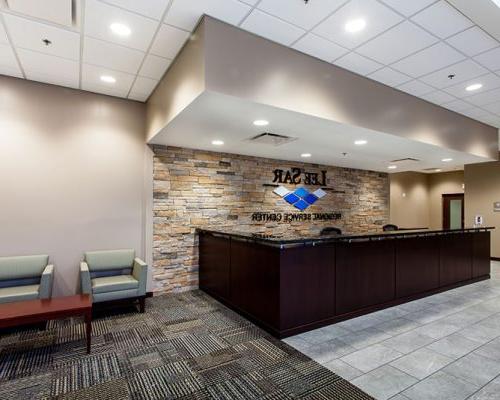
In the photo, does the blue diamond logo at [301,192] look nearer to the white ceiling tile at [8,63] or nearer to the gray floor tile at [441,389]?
the gray floor tile at [441,389]

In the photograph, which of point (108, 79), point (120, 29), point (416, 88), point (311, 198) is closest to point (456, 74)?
point (416, 88)

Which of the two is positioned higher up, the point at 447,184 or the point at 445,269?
the point at 447,184

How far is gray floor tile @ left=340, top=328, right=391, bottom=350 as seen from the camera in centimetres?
313

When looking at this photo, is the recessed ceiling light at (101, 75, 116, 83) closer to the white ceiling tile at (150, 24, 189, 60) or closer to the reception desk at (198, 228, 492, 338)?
the white ceiling tile at (150, 24, 189, 60)

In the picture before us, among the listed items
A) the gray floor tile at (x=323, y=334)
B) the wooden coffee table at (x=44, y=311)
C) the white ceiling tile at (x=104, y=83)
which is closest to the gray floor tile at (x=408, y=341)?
the gray floor tile at (x=323, y=334)

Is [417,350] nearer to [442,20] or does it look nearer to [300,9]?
[442,20]

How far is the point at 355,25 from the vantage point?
2.82m

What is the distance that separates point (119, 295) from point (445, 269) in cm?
535

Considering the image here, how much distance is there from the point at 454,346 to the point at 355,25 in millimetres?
3395

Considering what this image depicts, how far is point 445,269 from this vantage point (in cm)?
524

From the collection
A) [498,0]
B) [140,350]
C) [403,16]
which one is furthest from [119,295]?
[498,0]

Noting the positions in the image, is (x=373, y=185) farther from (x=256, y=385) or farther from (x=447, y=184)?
(x=256, y=385)

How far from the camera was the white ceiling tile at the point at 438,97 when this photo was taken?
441 cm

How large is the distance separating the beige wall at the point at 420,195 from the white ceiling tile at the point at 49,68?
9.28 meters
